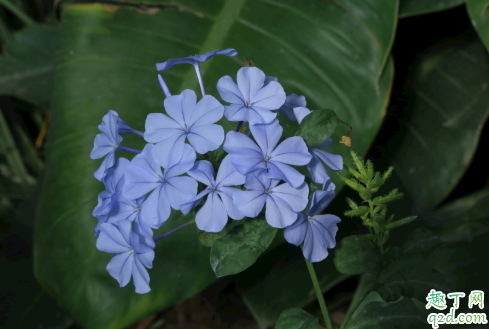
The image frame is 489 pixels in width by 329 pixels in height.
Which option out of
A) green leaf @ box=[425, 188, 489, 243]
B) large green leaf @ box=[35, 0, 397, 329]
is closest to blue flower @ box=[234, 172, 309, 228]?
large green leaf @ box=[35, 0, 397, 329]

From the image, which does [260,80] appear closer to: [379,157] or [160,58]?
[160,58]

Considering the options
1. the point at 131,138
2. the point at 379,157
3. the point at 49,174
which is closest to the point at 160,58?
the point at 131,138

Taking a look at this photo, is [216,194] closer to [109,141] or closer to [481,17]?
[109,141]

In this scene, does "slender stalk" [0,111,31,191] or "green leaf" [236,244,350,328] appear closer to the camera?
"green leaf" [236,244,350,328]

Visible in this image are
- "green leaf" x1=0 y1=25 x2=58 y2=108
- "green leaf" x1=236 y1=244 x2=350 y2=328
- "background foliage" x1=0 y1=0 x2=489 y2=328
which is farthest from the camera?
"green leaf" x1=0 y1=25 x2=58 y2=108

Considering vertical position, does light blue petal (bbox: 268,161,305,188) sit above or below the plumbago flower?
above

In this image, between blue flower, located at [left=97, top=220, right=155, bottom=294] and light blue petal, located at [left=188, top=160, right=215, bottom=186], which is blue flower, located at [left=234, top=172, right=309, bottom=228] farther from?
blue flower, located at [left=97, top=220, right=155, bottom=294]

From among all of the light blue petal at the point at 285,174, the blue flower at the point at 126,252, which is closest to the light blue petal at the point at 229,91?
the light blue petal at the point at 285,174
